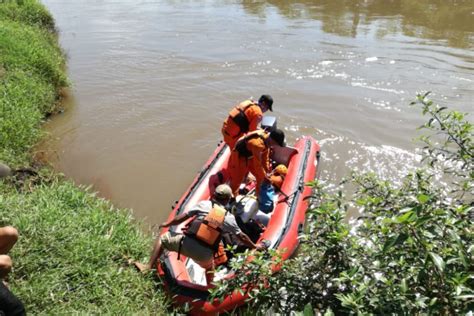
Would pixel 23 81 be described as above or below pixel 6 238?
Answer: above

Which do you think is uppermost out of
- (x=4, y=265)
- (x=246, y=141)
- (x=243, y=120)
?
(x=243, y=120)

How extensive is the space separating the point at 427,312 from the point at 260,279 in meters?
0.87

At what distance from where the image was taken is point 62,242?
3.95 m

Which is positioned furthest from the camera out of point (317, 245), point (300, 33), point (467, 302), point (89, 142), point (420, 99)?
point (300, 33)

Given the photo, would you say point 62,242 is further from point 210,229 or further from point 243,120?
point 243,120

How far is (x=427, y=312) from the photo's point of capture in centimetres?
156

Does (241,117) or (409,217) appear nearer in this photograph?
(409,217)

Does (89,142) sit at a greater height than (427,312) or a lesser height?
lesser

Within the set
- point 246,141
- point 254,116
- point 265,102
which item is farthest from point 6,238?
point 265,102

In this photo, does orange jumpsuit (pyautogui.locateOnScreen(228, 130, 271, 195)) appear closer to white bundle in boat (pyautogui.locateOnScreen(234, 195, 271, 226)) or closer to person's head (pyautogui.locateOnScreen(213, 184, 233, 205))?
white bundle in boat (pyautogui.locateOnScreen(234, 195, 271, 226))

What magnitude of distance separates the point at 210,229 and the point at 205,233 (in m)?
0.05

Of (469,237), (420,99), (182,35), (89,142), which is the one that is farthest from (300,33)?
(469,237)

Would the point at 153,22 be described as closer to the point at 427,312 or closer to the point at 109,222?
the point at 109,222

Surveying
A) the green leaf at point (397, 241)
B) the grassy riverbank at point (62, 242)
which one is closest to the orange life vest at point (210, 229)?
the grassy riverbank at point (62, 242)
